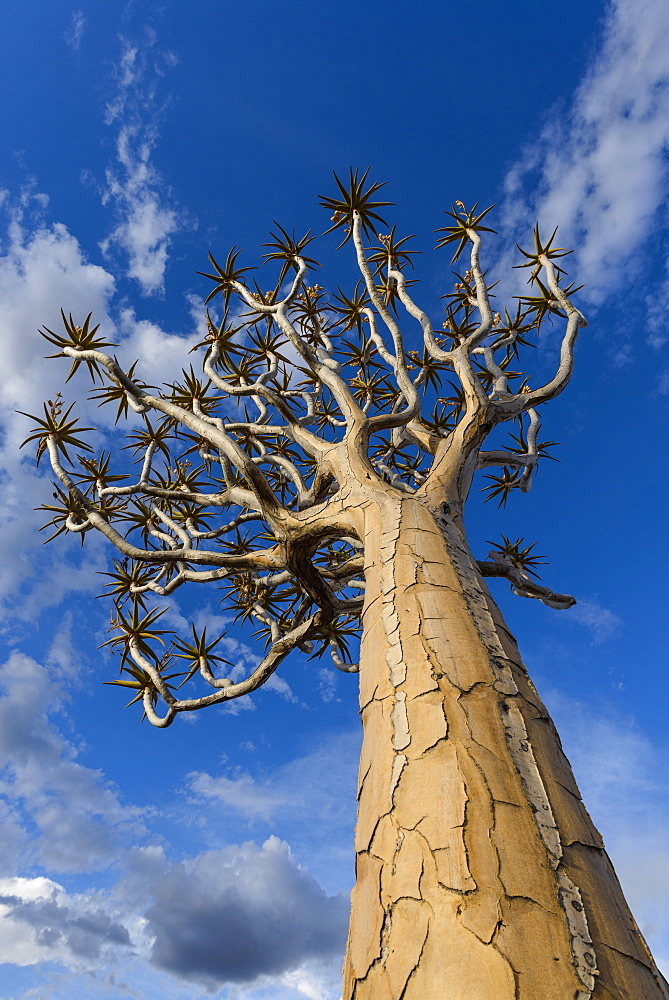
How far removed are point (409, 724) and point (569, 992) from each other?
2.87ft

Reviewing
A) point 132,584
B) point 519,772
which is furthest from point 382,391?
point 519,772

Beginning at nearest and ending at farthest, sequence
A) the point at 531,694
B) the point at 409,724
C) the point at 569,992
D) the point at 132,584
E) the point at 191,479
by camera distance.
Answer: the point at 569,992 → the point at 409,724 → the point at 531,694 → the point at 132,584 → the point at 191,479

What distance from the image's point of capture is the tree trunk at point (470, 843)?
1.30 metres

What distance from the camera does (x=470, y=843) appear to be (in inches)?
61.0

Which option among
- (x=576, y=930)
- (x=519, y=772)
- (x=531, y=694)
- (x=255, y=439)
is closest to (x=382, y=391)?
(x=255, y=439)

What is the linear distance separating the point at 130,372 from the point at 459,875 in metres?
5.52

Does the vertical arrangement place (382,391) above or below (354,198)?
below

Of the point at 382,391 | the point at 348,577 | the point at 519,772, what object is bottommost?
the point at 519,772

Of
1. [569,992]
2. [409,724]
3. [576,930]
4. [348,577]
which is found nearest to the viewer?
[569,992]

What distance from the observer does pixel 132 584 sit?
623 cm

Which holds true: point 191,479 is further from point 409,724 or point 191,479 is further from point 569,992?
point 569,992

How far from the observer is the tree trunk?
130cm

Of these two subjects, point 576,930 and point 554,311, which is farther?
point 554,311

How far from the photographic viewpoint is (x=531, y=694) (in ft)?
7.33
